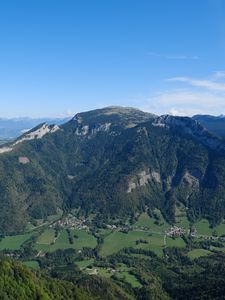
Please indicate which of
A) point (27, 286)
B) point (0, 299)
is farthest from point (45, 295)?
point (0, 299)

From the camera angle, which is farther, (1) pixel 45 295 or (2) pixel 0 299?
(1) pixel 45 295

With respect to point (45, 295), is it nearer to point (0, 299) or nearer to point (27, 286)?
point (27, 286)

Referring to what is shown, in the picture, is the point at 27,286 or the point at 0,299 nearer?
the point at 0,299

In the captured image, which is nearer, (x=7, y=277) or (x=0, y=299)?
(x=0, y=299)
